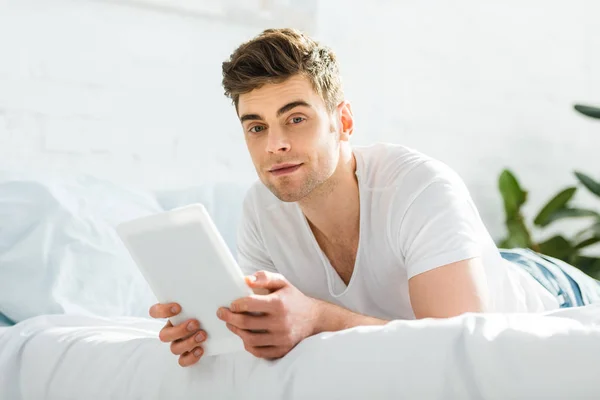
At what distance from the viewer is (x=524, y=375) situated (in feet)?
2.27

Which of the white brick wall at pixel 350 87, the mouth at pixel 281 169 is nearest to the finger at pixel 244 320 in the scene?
the mouth at pixel 281 169

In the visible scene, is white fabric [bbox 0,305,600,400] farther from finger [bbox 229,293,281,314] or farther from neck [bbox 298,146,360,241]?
neck [bbox 298,146,360,241]

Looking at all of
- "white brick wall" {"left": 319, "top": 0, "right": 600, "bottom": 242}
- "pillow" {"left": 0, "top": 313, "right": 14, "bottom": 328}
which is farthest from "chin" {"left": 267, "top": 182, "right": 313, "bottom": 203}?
"white brick wall" {"left": 319, "top": 0, "right": 600, "bottom": 242}

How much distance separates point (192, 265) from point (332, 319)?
0.79 feet

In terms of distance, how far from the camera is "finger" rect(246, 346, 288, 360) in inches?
35.9

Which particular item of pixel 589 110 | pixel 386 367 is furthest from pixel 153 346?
pixel 589 110

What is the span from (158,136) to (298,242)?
35.0 inches

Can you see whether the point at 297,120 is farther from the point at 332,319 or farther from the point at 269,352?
the point at 269,352

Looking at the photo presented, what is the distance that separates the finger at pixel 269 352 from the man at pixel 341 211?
0.68 ft

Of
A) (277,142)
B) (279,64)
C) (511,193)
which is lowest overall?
(511,193)

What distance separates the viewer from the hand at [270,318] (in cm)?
92

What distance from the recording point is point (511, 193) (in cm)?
287

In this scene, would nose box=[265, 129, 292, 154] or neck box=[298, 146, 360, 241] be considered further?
neck box=[298, 146, 360, 241]

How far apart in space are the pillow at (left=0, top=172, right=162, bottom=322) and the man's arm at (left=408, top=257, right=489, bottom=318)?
72 cm
